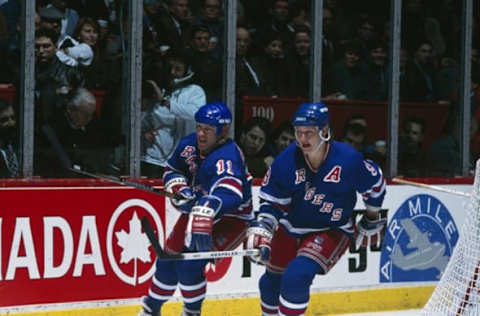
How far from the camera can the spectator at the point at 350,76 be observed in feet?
26.7

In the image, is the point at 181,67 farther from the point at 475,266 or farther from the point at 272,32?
the point at 475,266

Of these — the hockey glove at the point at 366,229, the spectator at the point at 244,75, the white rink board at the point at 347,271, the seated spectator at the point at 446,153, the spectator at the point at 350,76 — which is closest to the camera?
the hockey glove at the point at 366,229

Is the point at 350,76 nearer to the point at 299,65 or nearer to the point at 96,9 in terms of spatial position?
the point at 299,65

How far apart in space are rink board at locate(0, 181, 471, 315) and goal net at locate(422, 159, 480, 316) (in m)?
0.60

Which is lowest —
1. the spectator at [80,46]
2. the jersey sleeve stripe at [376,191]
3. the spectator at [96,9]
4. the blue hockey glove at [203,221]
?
the blue hockey glove at [203,221]

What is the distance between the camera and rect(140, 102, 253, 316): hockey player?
6051 millimetres

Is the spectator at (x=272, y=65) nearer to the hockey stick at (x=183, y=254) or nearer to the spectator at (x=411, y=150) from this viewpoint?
the spectator at (x=411, y=150)

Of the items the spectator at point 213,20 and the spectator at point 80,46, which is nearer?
the spectator at point 80,46

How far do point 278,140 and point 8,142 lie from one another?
2.13 meters

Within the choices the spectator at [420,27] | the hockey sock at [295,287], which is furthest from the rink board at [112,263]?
the hockey sock at [295,287]

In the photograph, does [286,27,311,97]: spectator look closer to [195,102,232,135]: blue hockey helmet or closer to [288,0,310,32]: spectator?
[288,0,310,32]: spectator

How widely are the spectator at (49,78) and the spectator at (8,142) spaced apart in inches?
6.8

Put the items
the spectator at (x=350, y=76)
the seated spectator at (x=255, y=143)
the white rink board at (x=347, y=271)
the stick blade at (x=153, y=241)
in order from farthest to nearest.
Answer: the spectator at (x=350, y=76), the seated spectator at (x=255, y=143), the white rink board at (x=347, y=271), the stick blade at (x=153, y=241)

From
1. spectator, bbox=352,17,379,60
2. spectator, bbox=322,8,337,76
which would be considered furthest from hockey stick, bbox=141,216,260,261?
spectator, bbox=352,17,379,60
